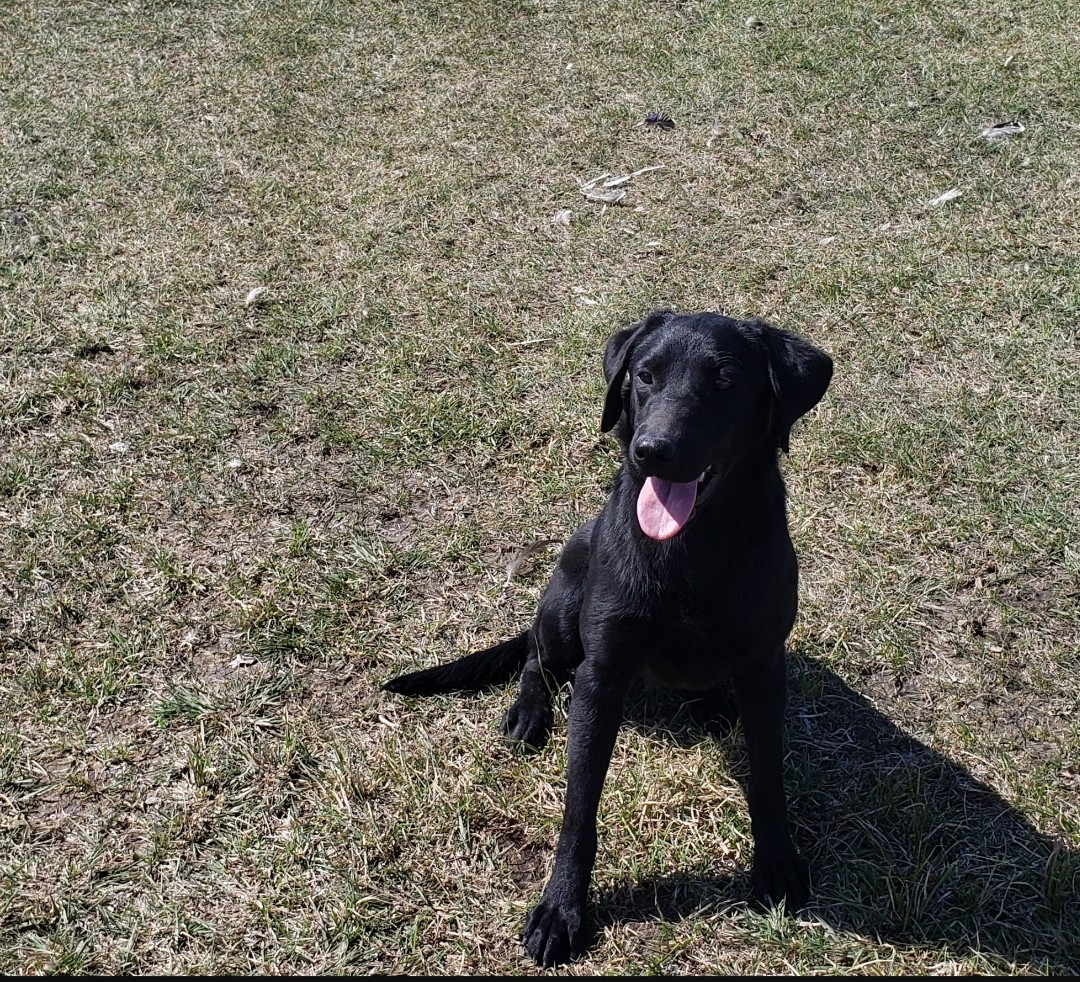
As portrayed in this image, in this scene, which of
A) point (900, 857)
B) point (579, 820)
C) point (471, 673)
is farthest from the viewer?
point (471, 673)

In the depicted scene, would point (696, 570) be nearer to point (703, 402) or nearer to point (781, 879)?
point (703, 402)

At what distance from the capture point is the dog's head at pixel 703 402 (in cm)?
254

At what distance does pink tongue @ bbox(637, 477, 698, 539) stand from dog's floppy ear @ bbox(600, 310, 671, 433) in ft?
1.02

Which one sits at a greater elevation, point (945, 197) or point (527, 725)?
point (945, 197)

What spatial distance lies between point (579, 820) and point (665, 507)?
2.55 ft

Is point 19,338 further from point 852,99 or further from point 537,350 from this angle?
point 852,99

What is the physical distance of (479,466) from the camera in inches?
173

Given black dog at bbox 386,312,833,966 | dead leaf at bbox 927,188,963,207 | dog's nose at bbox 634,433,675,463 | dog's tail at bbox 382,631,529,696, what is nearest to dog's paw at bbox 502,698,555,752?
dog's tail at bbox 382,631,529,696

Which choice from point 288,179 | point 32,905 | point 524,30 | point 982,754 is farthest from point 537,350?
point 524,30

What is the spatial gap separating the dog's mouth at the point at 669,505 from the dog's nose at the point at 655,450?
0.07m

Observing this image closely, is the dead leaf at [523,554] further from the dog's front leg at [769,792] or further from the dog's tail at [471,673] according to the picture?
the dog's front leg at [769,792]

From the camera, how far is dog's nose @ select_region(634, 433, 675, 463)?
2.48 meters

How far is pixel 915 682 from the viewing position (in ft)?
11.4

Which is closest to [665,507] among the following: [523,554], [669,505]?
[669,505]
